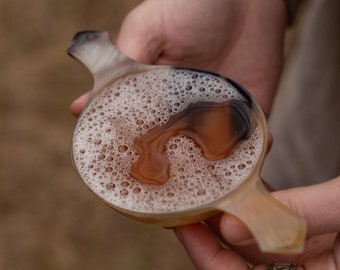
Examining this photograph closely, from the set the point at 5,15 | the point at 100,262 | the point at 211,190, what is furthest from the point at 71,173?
the point at 211,190

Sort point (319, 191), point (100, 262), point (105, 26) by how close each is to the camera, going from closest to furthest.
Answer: point (319, 191) → point (100, 262) → point (105, 26)

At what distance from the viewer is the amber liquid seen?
0.89 m

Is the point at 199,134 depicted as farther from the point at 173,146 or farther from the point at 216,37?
the point at 216,37

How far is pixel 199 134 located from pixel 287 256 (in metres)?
0.26

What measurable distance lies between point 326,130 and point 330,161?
0.22ft

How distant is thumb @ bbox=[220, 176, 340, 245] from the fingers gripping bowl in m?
0.05

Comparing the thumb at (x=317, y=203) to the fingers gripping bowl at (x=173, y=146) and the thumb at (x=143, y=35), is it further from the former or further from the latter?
the thumb at (x=143, y=35)

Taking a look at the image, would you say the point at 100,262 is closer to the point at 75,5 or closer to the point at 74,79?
the point at 74,79

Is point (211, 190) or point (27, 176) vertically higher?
point (211, 190)

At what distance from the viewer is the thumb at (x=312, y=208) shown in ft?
2.64

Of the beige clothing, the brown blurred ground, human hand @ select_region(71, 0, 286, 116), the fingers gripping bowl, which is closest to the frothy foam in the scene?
the fingers gripping bowl

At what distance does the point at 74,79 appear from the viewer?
2.23 m

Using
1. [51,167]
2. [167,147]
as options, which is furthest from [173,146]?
[51,167]

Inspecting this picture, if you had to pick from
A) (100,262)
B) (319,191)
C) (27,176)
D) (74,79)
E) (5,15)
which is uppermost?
(319,191)
